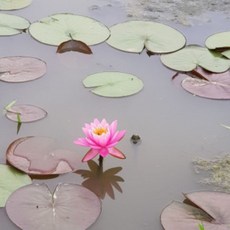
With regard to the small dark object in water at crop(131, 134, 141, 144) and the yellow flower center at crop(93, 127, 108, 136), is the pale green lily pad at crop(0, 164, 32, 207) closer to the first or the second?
the yellow flower center at crop(93, 127, 108, 136)

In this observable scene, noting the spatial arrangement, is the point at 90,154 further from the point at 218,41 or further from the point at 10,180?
the point at 218,41

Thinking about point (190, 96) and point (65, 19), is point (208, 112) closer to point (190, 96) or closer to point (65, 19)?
point (190, 96)

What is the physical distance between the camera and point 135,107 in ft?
6.39

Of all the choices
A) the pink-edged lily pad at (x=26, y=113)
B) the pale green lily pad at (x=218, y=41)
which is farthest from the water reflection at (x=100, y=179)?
the pale green lily pad at (x=218, y=41)

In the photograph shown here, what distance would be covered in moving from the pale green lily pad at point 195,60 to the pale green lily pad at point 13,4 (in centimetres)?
77

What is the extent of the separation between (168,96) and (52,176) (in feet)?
2.07

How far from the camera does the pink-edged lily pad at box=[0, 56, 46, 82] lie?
80.0 inches

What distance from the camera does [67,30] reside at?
7.74 ft

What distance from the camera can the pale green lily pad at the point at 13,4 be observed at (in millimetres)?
2547

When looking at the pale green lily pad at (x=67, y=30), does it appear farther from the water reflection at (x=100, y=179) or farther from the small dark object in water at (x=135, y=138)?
the water reflection at (x=100, y=179)

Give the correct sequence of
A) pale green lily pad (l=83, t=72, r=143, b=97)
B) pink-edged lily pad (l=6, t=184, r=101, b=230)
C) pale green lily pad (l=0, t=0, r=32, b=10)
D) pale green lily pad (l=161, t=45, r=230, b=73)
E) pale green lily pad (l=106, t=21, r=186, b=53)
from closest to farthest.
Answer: pink-edged lily pad (l=6, t=184, r=101, b=230)
pale green lily pad (l=83, t=72, r=143, b=97)
pale green lily pad (l=161, t=45, r=230, b=73)
pale green lily pad (l=106, t=21, r=186, b=53)
pale green lily pad (l=0, t=0, r=32, b=10)

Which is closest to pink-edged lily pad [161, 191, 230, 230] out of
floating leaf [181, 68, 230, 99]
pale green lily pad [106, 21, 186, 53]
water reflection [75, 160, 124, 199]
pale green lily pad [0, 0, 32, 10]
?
water reflection [75, 160, 124, 199]

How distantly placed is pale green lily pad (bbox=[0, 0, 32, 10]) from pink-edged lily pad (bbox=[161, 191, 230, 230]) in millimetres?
1424

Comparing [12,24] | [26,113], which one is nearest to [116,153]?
[26,113]
